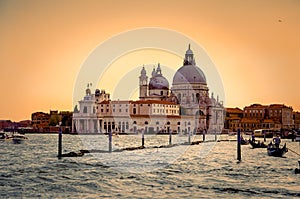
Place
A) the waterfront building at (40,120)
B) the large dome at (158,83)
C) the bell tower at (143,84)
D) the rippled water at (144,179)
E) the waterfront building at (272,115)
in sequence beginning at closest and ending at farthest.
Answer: the rippled water at (144,179) < the waterfront building at (272,115) < the large dome at (158,83) < the bell tower at (143,84) < the waterfront building at (40,120)

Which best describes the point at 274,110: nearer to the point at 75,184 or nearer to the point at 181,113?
the point at 181,113

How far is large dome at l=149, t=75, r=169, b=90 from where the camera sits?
7806 cm

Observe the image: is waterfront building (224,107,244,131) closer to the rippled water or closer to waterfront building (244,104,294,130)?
waterfront building (244,104,294,130)

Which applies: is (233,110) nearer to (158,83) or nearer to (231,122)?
(231,122)

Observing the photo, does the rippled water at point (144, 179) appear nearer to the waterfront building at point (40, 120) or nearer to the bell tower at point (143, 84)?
the bell tower at point (143, 84)

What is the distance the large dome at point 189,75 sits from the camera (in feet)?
244

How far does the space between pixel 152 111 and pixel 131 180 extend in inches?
2179

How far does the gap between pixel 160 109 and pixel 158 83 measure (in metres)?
8.83

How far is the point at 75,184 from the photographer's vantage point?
1280 cm

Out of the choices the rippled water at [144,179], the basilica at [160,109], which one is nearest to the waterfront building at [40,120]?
the basilica at [160,109]

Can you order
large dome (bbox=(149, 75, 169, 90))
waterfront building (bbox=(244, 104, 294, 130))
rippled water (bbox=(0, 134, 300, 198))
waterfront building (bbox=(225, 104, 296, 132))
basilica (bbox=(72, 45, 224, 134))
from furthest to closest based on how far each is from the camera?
large dome (bbox=(149, 75, 169, 90)) < waterfront building (bbox=(244, 104, 294, 130)) < waterfront building (bbox=(225, 104, 296, 132)) < basilica (bbox=(72, 45, 224, 134)) < rippled water (bbox=(0, 134, 300, 198))

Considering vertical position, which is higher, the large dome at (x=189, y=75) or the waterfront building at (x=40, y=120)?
the large dome at (x=189, y=75)

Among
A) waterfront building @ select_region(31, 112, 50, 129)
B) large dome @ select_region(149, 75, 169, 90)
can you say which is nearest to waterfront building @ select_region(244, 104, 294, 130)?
large dome @ select_region(149, 75, 169, 90)

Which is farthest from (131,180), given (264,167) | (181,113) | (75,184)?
(181,113)
